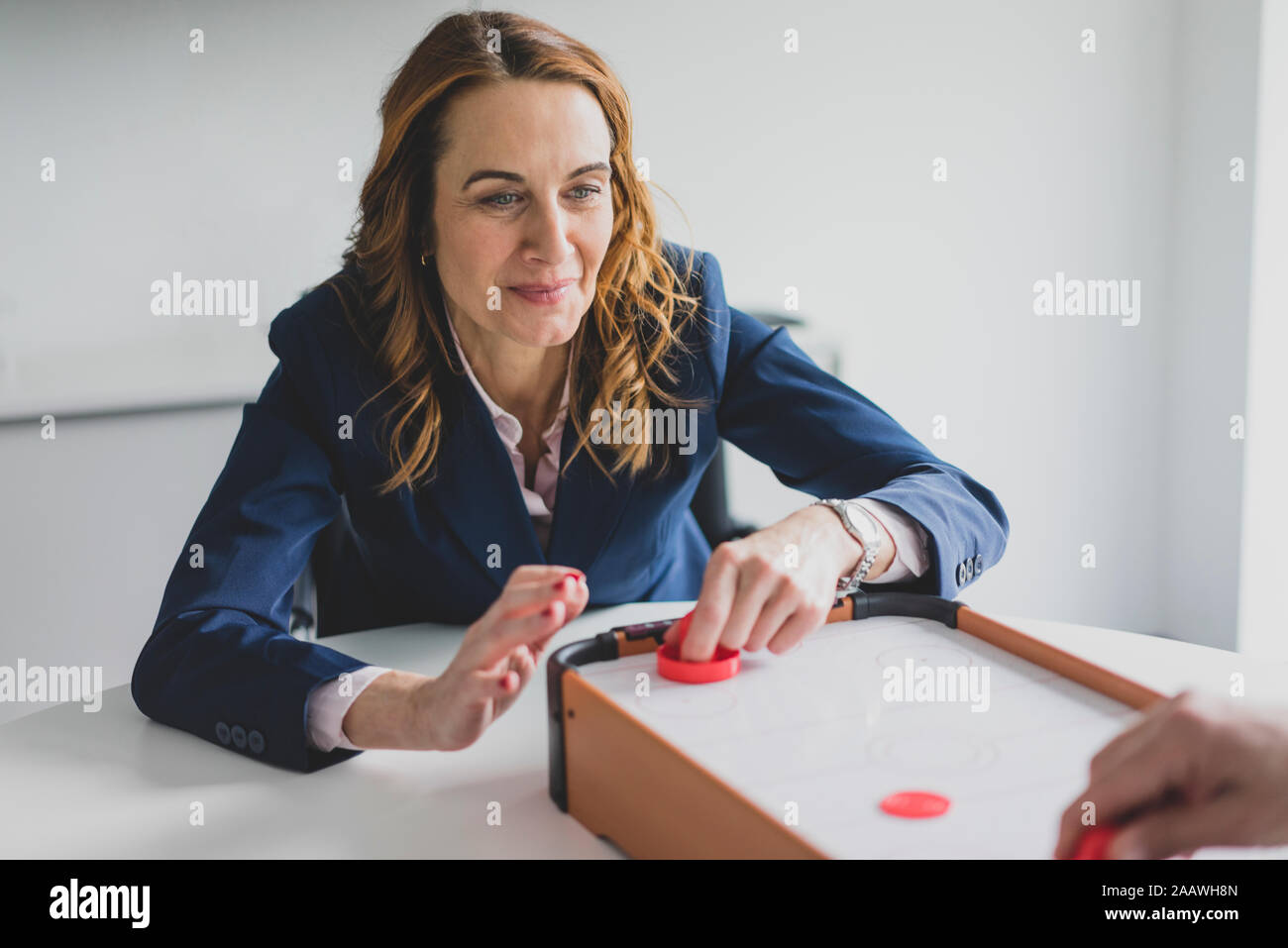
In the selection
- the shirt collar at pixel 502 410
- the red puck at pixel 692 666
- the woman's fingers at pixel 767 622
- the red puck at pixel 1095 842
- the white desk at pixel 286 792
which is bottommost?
the white desk at pixel 286 792

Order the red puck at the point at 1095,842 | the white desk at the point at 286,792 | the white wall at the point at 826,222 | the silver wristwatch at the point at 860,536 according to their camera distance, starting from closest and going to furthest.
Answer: the red puck at the point at 1095,842 → the white desk at the point at 286,792 → the silver wristwatch at the point at 860,536 → the white wall at the point at 826,222

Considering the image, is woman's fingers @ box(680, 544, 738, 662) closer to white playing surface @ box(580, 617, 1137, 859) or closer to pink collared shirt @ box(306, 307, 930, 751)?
white playing surface @ box(580, 617, 1137, 859)

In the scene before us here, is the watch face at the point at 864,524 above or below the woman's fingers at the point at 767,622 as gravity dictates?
above

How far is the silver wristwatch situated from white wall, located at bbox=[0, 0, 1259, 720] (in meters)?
1.54

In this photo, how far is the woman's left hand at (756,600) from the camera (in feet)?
3.24

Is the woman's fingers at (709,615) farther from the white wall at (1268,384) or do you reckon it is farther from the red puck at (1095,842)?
the white wall at (1268,384)

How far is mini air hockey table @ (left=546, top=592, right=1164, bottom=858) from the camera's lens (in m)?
0.74

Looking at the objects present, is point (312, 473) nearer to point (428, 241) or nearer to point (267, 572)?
point (267, 572)

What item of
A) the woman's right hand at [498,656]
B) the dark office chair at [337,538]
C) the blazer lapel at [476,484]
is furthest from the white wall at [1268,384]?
the woman's right hand at [498,656]

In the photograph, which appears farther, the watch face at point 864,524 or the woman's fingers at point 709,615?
the watch face at point 864,524

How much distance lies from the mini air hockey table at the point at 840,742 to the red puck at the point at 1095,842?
5 cm

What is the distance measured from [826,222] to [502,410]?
1661 mm

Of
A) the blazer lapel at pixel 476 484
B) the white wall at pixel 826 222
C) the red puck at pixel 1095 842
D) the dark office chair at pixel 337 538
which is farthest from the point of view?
the white wall at pixel 826 222

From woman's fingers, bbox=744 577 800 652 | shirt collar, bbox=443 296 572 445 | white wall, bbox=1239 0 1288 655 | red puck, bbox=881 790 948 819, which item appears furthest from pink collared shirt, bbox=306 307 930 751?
white wall, bbox=1239 0 1288 655
